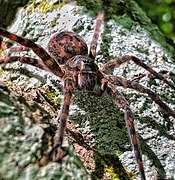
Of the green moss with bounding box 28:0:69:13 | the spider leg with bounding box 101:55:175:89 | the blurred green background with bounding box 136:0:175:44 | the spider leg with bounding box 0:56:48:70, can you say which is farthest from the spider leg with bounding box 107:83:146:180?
the blurred green background with bounding box 136:0:175:44

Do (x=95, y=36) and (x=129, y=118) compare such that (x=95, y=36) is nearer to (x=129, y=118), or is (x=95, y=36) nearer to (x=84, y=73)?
(x=84, y=73)

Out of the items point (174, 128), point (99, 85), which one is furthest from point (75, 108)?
point (174, 128)

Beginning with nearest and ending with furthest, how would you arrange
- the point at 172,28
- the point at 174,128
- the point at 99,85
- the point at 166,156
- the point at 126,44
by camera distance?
1. the point at 166,156
2. the point at 174,128
3. the point at 99,85
4. the point at 126,44
5. the point at 172,28

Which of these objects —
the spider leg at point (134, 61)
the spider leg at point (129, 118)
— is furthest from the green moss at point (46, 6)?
the spider leg at point (129, 118)

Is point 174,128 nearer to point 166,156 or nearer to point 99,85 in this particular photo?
point 166,156

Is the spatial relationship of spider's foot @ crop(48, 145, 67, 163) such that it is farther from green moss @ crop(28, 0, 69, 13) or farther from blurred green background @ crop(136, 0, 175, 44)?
blurred green background @ crop(136, 0, 175, 44)

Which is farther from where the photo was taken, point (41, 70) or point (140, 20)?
point (140, 20)

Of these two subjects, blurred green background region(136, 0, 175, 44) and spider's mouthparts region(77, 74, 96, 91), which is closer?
spider's mouthparts region(77, 74, 96, 91)
